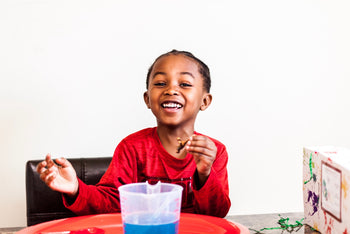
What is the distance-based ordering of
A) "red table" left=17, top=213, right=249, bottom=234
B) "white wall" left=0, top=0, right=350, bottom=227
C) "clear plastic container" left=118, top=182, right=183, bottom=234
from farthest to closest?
"white wall" left=0, top=0, right=350, bottom=227 → "red table" left=17, top=213, right=249, bottom=234 → "clear plastic container" left=118, top=182, right=183, bottom=234

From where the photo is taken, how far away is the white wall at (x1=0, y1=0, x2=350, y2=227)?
1702 millimetres

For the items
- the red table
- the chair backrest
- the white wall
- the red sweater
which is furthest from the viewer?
the white wall

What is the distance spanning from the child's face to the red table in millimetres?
378

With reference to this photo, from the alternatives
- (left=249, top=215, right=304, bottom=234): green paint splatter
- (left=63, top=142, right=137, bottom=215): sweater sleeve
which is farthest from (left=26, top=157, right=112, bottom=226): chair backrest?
(left=249, top=215, right=304, bottom=234): green paint splatter

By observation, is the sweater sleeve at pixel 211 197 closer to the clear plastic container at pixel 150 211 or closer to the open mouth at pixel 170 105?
the open mouth at pixel 170 105

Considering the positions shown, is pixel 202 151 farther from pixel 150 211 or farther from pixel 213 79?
pixel 213 79

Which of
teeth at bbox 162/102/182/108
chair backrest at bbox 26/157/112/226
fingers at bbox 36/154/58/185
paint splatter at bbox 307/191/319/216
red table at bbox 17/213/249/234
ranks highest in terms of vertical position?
teeth at bbox 162/102/182/108

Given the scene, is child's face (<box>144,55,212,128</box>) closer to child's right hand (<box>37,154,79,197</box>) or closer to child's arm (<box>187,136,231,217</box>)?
child's arm (<box>187,136,231,217</box>)

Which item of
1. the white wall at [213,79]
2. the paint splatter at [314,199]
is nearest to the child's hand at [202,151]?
the paint splatter at [314,199]

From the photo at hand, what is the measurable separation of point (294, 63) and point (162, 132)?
0.79 meters

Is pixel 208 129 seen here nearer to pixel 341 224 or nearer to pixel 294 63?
pixel 294 63

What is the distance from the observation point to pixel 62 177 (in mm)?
1031

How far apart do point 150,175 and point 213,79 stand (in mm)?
657

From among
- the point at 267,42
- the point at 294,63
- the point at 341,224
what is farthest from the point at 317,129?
the point at 341,224
